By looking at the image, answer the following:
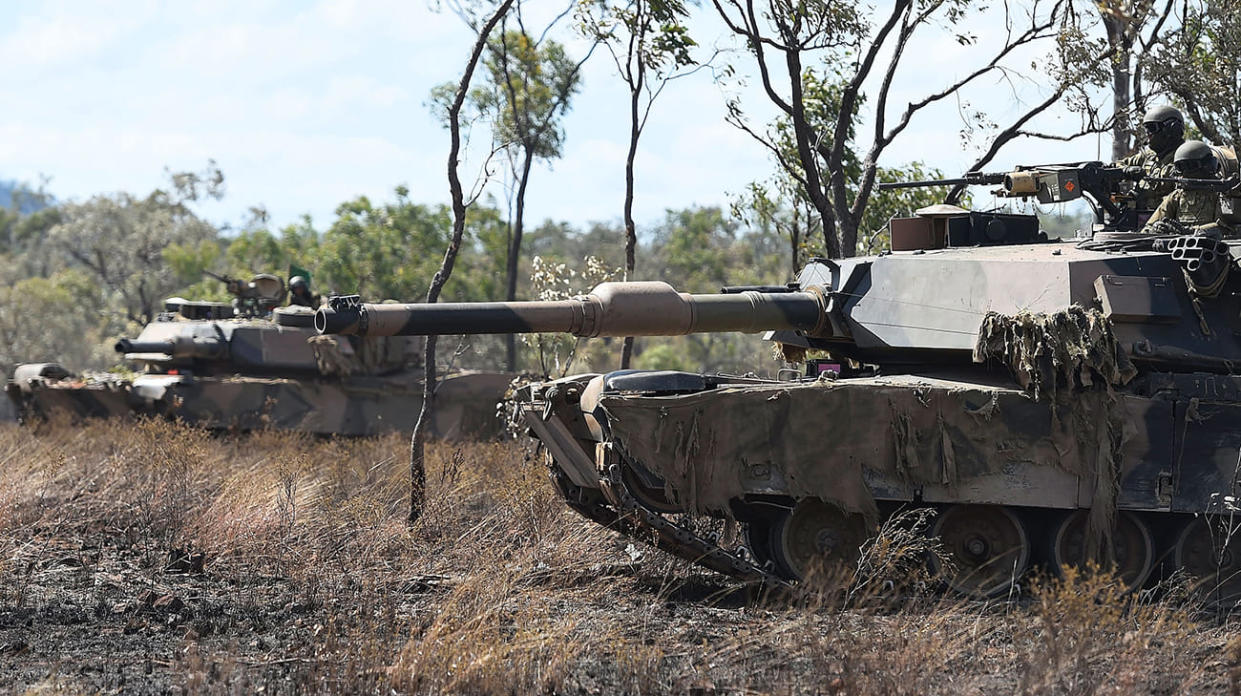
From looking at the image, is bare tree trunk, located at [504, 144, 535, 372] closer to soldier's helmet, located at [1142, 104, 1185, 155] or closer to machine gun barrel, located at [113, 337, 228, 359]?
machine gun barrel, located at [113, 337, 228, 359]

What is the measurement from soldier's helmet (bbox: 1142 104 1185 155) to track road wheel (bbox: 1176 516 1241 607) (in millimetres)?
2615

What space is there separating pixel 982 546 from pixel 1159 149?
9.97ft

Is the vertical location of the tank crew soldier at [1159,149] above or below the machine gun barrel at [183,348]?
above

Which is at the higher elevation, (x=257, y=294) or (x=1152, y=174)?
(x=1152, y=174)

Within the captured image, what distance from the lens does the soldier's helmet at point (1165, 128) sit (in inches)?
378

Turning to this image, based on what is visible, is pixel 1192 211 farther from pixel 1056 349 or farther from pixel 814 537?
pixel 814 537

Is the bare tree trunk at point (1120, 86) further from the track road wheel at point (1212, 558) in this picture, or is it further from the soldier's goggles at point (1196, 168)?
the track road wheel at point (1212, 558)

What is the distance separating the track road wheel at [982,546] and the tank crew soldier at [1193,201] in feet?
6.81

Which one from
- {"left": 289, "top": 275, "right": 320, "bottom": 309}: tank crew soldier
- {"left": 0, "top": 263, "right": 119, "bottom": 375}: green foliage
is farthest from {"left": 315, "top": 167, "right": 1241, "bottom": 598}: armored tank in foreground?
{"left": 0, "top": 263, "right": 119, "bottom": 375}: green foliage

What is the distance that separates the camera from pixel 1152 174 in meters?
9.60

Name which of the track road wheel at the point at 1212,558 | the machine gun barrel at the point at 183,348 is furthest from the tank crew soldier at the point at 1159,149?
the machine gun barrel at the point at 183,348

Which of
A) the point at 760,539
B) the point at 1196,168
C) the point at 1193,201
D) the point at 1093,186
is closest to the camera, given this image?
the point at 760,539

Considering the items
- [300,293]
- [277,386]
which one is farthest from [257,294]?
[277,386]

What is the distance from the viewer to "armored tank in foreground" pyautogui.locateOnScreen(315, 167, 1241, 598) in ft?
27.1
